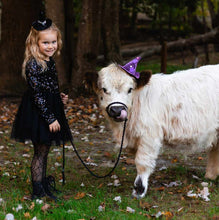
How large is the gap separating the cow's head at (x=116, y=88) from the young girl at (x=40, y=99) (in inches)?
21.9

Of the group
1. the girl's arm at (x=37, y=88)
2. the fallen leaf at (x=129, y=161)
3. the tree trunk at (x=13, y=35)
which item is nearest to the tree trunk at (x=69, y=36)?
the tree trunk at (x=13, y=35)

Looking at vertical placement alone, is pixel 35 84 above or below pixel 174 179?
above

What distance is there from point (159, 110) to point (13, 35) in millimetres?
8706

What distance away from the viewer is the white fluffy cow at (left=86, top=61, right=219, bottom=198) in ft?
16.2

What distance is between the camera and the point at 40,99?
4555 millimetres

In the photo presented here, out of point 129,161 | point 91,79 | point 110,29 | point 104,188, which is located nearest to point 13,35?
point 110,29

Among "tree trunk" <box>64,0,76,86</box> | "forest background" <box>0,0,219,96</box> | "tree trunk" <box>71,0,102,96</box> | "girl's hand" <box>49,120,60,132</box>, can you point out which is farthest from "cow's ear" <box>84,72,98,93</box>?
"tree trunk" <box>64,0,76,86</box>

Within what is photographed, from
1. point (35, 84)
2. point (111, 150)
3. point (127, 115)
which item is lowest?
point (111, 150)

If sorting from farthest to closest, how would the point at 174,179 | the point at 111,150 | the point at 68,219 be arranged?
the point at 111,150 → the point at 174,179 → the point at 68,219

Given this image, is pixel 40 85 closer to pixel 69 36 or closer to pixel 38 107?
pixel 38 107

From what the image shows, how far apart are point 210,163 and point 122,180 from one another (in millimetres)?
1296

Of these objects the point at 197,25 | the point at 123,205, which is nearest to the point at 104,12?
the point at 123,205

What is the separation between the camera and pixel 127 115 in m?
4.94

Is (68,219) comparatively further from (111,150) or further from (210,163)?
(111,150)
